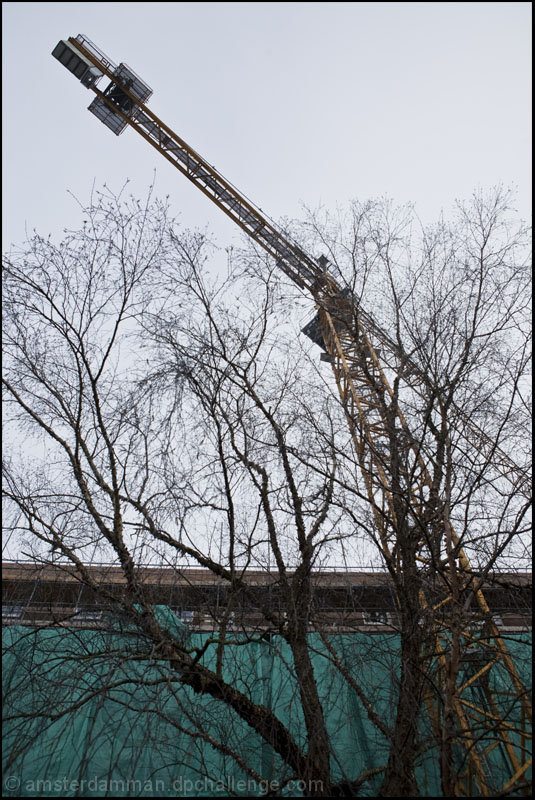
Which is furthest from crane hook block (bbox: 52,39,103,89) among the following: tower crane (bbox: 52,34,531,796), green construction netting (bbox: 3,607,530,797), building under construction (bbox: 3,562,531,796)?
green construction netting (bbox: 3,607,530,797)

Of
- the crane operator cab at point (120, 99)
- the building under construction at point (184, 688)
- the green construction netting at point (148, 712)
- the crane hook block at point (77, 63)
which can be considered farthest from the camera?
the crane operator cab at point (120, 99)

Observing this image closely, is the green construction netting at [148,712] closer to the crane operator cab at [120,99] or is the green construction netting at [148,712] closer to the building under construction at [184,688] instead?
the building under construction at [184,688]

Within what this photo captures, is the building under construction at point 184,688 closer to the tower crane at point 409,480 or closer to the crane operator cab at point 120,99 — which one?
the tower crane at point 409,480

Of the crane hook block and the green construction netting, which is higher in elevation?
the crane hook block

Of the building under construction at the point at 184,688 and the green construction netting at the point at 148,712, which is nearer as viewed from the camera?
the green construction netting at the point at 148,712

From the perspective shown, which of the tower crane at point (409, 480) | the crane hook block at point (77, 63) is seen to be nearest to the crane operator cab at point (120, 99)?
the crane hook block at point (77, 63)

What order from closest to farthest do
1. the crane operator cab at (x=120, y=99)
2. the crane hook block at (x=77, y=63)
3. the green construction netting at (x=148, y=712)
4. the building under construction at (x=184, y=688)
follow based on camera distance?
the green construction netting at (x=148, y=712), the building under construction at (x=184, y=688), the crane hook block at (x=77, y=63), the crane operator cab at (x=120, y=99)

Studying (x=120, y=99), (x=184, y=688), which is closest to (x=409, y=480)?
(x=184, y=688)

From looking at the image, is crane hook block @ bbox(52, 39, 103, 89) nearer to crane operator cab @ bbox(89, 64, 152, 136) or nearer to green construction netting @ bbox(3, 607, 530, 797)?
crane operator cab @ bbox(89, 64, 152, 136)

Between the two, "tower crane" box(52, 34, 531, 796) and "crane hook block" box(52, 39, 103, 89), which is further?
"crane hook block" box(52, 39, 103, 89)

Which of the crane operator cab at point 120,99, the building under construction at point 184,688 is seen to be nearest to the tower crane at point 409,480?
the building under construction at point 184,688

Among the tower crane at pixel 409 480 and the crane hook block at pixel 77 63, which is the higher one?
the crane hook block at pixel 77 63

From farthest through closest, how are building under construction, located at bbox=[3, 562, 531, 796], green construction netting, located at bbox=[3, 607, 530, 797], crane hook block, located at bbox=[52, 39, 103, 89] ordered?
1. crane hook block, located at bbox=[52, 39, 103, 89]
2. building under construction, located at bbox=[3, 562, 531, 796]
3. green construction netting, located at bbox=[3, 607, 530, 797]

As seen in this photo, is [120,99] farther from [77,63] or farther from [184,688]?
[184,688]
